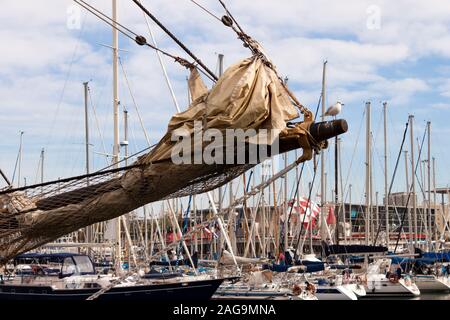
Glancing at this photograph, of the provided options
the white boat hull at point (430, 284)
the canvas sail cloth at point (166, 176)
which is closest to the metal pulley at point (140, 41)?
the canvas sail cloth at point (166, 176)

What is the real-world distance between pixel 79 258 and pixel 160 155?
14.9 metres

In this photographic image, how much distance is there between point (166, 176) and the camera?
9.13 m

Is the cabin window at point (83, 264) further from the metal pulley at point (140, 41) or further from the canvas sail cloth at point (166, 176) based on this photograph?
the metal pulley at point (140, 41)

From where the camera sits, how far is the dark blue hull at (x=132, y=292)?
20594 millimetres

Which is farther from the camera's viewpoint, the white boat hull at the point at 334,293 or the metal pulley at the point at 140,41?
the white boat hull at the point at 334,293

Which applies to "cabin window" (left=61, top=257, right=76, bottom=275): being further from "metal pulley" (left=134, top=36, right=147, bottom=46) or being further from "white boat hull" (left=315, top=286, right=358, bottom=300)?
"metal pulley" (left=134, top=36, right=147, bottom=46)

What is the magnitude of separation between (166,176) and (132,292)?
12.3 metres

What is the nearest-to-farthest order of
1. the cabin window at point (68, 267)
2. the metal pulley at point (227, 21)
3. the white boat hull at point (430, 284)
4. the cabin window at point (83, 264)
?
the metal pulley at point (227, 21) < the cabin window at point (68, 267) < the cabin window at point (83, 264) < the white boat hull at point (430, 284)

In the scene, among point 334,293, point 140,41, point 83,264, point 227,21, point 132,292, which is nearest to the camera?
point 227,21

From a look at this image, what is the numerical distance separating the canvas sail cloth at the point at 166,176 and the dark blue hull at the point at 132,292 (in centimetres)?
1066

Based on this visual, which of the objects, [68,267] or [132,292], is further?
[68,267]

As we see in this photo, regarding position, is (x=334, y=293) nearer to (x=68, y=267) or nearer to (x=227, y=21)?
(x=68, y=267)

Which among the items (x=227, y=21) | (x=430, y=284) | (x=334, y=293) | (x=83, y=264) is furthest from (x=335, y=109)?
(x=430, y=284)
